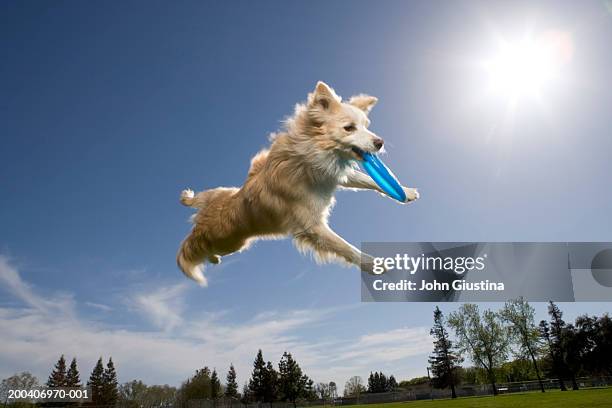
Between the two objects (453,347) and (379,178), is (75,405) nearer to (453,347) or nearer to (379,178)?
(453,347)

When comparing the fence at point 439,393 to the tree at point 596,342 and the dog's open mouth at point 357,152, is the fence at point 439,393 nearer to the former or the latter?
the tree at point 596,342

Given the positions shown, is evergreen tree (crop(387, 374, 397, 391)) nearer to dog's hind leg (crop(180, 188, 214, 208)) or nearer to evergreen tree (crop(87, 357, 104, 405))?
evergreen tree (crop(87, 357, 104, 405))

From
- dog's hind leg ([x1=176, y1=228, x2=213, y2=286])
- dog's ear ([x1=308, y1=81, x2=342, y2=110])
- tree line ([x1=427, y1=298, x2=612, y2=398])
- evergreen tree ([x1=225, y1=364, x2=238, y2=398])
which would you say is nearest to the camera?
dog's ear ([x1=308, y1=81, x2=342, y2=110])

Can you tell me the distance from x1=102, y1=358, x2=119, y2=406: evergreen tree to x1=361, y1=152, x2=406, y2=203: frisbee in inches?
2479

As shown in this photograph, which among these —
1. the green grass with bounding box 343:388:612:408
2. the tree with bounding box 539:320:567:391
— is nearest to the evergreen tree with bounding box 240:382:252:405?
the green grass with bounding box 343:388:612:408

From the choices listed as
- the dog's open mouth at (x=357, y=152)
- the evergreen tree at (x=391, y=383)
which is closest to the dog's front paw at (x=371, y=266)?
the dog's open mouth at (x=357, y=152)

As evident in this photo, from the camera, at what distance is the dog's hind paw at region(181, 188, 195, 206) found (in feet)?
15.9

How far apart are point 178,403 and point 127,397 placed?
11245 millimetres

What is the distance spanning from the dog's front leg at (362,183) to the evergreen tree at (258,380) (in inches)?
2495

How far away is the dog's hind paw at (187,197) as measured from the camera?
484 cm

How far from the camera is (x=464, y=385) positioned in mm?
63719

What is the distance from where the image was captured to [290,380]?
2502 inches

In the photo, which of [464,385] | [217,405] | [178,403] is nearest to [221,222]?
[178,403]

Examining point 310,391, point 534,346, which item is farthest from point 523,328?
point 310,391
